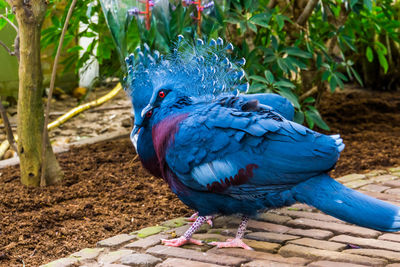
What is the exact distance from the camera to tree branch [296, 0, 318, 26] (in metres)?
4.97

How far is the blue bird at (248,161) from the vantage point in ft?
8.50

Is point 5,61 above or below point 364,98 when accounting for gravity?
above

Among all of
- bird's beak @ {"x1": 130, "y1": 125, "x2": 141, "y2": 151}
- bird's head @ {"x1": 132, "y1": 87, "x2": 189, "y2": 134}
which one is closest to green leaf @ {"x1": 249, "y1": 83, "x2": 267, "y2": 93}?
bird's beak @ {"x1": 130, "y1": 125, "x2": 141, "y2": 151}

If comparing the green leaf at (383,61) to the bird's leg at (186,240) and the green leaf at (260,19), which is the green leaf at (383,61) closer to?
the green leaf at (260,19)

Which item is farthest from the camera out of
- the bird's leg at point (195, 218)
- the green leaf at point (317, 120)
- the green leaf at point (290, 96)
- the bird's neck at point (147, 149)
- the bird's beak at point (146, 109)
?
the green leaf at point (317, 120)

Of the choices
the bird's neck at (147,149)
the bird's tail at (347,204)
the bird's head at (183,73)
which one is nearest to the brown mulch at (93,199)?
the bird's neck at (147,149)

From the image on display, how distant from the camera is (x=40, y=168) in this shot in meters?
3.97

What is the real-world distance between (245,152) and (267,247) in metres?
0.60

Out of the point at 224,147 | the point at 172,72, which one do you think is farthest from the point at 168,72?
the point at 224,147

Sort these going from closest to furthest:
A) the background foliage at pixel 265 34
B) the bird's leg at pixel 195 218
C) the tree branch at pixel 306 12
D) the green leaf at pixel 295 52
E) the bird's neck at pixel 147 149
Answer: the bird's neck at pixel 147 149, the bird's leg at pixel 195 218, the background foliage at pixel 265 34, the green leaf at pixel 295 52, the tree branch at pixel 306 12

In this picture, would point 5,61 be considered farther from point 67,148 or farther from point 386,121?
point 386,121

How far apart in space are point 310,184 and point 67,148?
3.12 meters

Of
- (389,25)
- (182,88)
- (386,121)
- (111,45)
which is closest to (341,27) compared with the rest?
(389,25)

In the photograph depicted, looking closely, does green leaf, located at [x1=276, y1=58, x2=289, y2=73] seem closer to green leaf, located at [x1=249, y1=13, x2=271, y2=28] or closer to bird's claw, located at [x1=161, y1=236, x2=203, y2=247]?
green leaf, located at [x1=249, y1=13, x2=271, y2=28]
